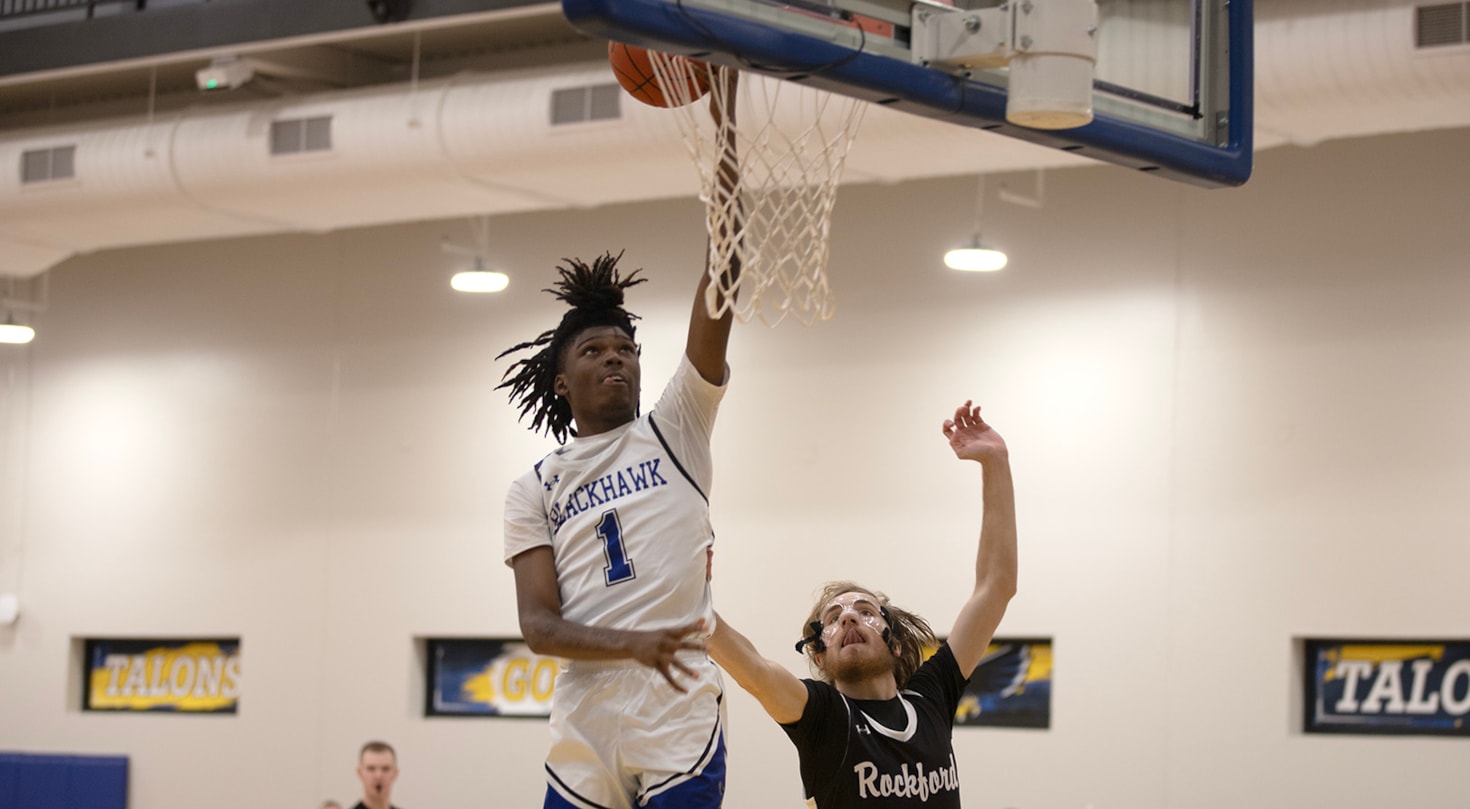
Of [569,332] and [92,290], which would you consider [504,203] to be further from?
[569,332]

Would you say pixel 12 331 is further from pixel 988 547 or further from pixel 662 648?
pixel 662 648

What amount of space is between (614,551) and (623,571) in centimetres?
5

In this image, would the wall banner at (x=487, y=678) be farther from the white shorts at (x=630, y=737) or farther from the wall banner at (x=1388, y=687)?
the white shorts at (x=630, y=737)

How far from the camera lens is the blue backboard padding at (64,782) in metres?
14.1

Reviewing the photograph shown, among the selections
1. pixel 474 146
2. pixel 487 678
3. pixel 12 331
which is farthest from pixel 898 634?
pixel 12 331

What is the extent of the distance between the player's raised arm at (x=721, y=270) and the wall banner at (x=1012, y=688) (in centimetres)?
722

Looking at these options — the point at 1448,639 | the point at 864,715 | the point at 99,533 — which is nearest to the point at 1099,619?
the point at 1448,639

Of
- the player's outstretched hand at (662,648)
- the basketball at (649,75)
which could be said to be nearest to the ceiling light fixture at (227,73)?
the basketball at (649,75)

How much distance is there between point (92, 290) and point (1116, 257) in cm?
872

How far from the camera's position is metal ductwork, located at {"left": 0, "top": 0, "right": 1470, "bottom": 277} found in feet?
28.0

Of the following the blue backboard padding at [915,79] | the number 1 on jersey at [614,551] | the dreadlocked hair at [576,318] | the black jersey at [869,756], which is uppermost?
the blue backboard padding at [915,79]

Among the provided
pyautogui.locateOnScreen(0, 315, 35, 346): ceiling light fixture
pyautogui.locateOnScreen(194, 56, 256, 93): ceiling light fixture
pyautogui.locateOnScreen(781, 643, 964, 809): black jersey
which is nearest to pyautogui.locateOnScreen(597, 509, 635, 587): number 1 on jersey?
pyautogui.locateOnScreen(781, 643, 964, 809): black jersey

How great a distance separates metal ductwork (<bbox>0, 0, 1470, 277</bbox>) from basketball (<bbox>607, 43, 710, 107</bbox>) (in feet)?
14.9

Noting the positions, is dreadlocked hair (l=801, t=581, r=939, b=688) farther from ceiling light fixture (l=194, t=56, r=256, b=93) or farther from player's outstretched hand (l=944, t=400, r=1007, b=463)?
ceiling light fixture (l=194, t=56, r=256, b=93)
